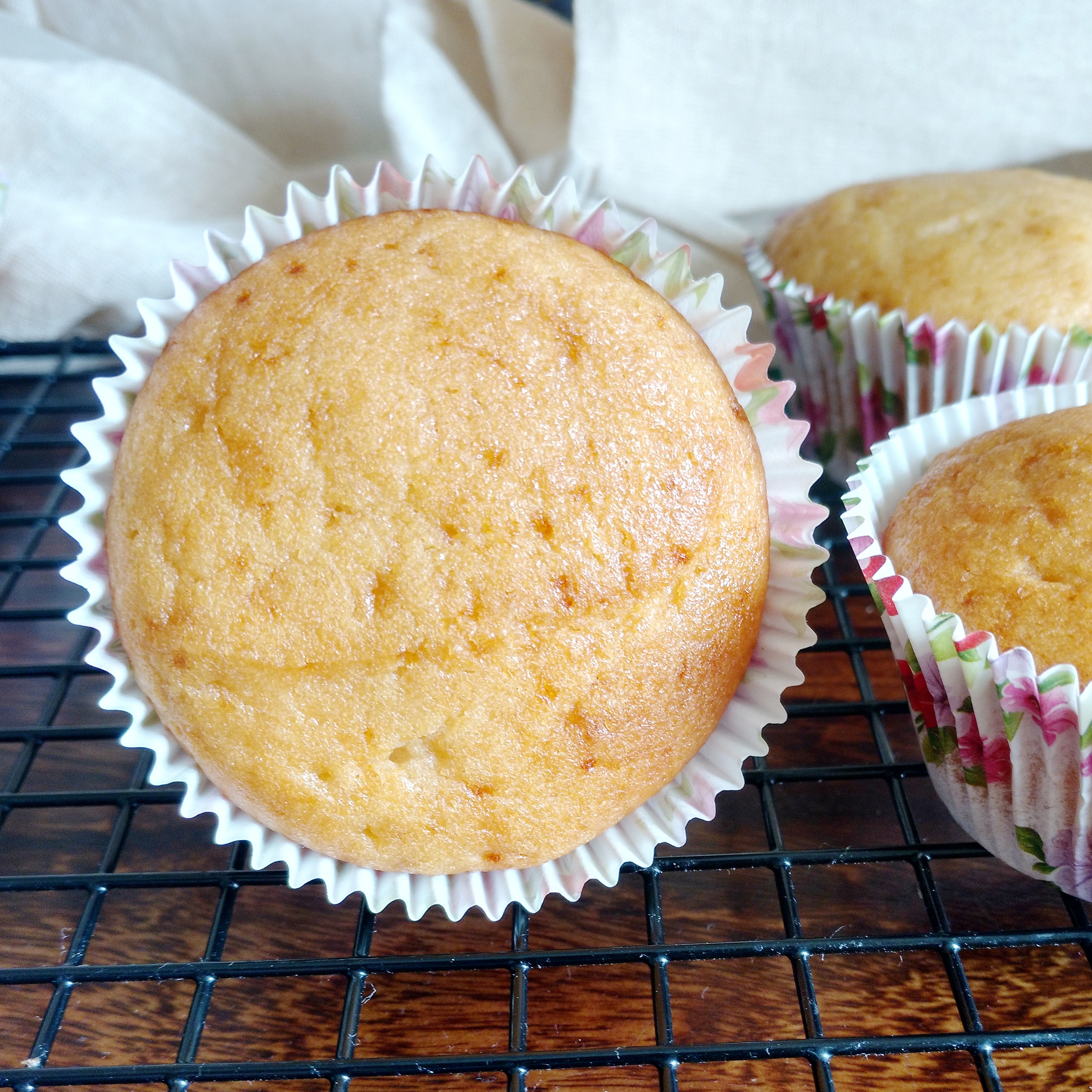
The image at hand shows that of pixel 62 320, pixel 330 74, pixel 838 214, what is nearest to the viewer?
pixel 838 214

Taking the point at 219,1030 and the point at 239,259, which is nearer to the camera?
the point at 219,1030

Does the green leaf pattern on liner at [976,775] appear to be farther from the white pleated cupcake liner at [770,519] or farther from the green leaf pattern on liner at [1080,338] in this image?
the green leaf pattern on liner at [1080,338]

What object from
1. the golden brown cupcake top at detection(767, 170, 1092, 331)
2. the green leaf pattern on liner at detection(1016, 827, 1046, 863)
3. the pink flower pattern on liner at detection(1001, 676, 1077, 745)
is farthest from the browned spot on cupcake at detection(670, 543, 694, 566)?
the golden brown cupcake top at detection(767, 170, 1092, 331)

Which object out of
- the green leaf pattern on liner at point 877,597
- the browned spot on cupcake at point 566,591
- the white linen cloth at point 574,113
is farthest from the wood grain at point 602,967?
the white linen cloth at point 574,113

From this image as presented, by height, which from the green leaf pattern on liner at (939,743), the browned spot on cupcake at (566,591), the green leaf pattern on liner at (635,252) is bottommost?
the green leaf pattern on liner at (939,743)

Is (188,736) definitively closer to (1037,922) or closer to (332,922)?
(332,922)

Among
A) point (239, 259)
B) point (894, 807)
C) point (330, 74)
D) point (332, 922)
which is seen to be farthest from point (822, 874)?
point (330, 74)

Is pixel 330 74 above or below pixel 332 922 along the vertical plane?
above
